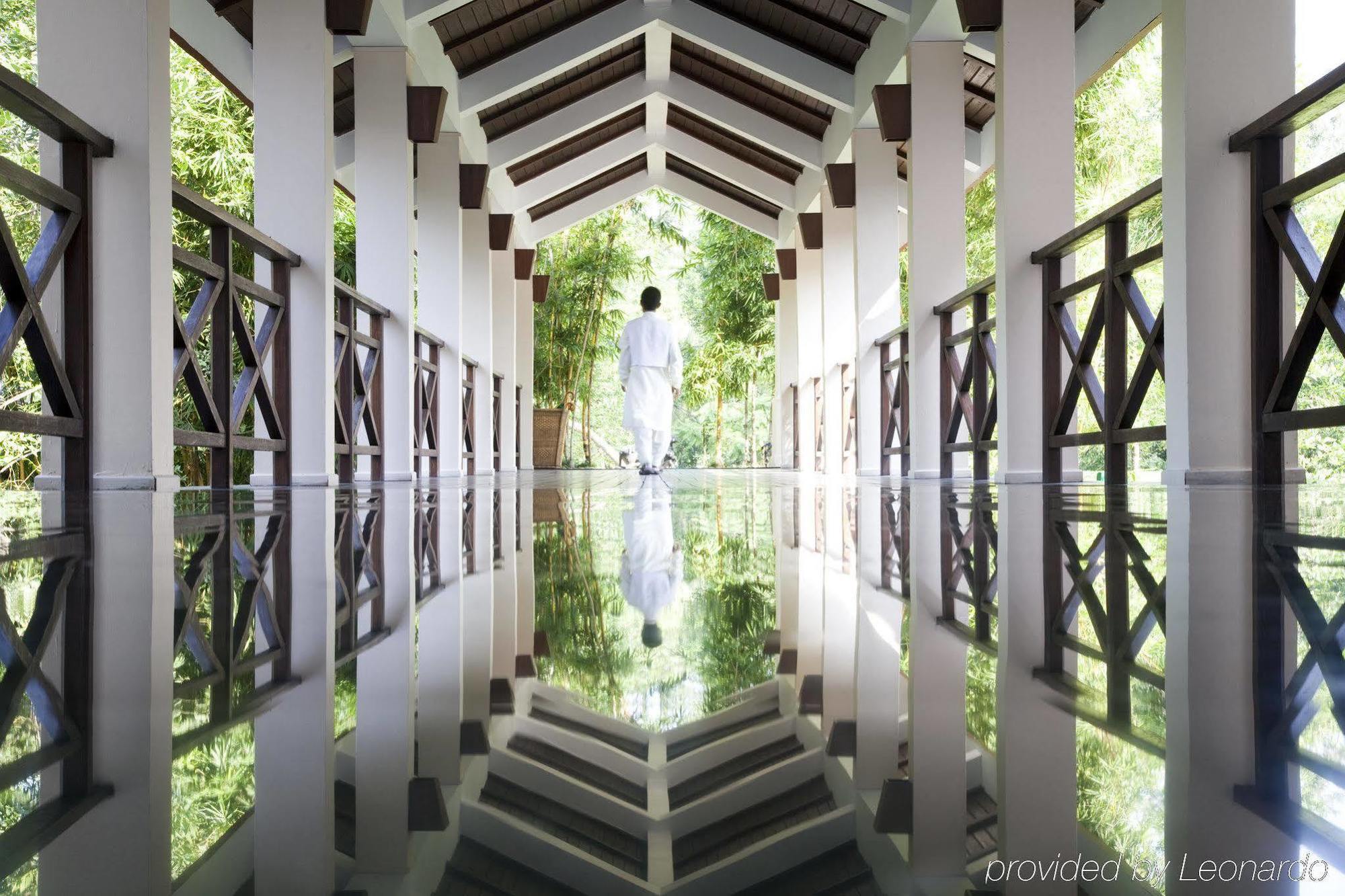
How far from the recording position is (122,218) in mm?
3215

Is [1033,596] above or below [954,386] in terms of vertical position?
below

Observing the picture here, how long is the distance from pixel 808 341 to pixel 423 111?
648cm

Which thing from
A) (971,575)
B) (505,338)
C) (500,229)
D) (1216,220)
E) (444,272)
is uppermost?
(500,229)

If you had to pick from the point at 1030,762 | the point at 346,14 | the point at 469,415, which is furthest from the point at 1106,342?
the point at 469,415

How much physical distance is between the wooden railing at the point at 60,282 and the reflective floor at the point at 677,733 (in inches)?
90.4

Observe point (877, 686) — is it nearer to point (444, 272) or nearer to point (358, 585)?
point (358, 585)

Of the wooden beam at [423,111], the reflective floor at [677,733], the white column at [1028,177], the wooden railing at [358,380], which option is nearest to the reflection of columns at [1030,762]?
the reflective floor at [677,733]

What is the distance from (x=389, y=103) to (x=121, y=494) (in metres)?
4.51

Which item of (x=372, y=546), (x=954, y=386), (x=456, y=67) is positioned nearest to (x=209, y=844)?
(x=372, y=546)

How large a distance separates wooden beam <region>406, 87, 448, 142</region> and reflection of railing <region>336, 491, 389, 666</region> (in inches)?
209

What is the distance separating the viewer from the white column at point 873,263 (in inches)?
325

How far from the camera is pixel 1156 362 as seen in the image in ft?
12.2

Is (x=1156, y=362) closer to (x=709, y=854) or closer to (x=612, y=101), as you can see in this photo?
(x=709, y=854)

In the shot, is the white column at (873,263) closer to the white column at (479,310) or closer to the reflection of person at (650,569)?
the white column at (479,310)
